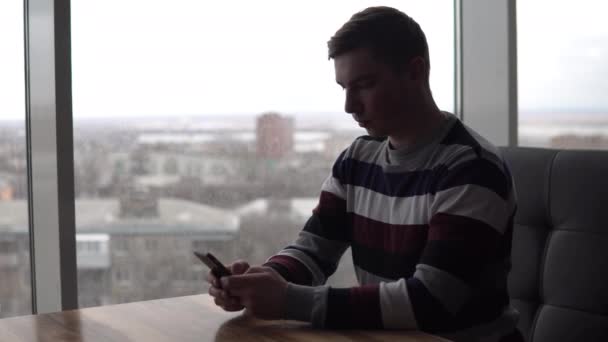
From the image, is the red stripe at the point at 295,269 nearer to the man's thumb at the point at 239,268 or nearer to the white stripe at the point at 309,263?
the white stripe at the point at 309,263

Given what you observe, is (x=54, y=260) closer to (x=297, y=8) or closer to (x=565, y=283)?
(x=297, y=8)

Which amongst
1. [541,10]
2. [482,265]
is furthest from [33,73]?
[541,10]

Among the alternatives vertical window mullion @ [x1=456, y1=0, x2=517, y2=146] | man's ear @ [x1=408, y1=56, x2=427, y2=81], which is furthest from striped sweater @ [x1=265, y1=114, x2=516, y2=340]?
vertical window mullion @ [x1=456, y1=0, x2=517, y2=146]

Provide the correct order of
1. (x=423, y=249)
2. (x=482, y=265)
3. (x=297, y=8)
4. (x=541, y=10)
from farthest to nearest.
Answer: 1. (x=541, y=10)
2. (x=297, y=8)
3. (x=423, y=249)
4. (x=482, y=265)

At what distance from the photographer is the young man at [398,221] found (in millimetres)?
1218

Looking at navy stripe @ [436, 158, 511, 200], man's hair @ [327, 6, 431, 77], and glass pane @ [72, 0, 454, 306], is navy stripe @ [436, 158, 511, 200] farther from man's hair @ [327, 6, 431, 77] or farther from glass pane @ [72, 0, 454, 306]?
glass pane @ [72, 0, 454, 306]

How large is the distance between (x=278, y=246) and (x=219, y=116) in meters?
0.43

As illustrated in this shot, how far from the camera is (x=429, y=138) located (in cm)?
146

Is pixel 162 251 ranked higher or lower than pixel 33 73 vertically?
lower

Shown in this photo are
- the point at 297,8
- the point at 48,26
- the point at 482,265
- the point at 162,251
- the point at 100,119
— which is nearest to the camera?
the point at 482,265

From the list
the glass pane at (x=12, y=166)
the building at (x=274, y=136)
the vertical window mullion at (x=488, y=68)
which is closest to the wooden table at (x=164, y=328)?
the glass pane at (x=12, y=166)

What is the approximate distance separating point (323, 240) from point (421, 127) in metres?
0.32

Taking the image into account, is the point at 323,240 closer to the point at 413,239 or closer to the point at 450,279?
the point at 413,239

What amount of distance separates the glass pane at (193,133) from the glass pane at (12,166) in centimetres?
13
